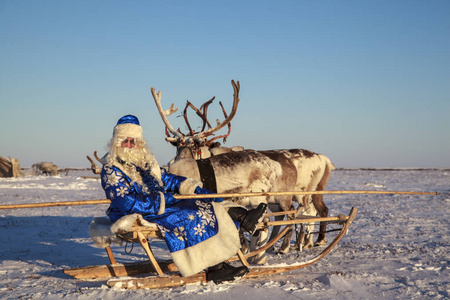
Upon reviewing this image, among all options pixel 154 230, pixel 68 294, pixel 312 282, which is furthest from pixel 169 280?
pixel 312 282

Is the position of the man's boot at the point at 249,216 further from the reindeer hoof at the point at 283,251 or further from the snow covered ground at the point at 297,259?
the reindeer hoof at the point at 283,251

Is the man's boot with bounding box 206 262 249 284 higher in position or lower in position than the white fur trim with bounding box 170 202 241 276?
lower

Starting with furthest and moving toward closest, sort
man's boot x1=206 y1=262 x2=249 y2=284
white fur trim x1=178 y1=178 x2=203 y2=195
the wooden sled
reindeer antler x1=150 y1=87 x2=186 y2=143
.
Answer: reindeer antler x1=150 y1=87 x2=186 y2=143 → white fur trim x1=178 y1=178 x2=203 y2=195 → man's boot x1=206 y1=262 x2=249 y2=284 → the wooden sled

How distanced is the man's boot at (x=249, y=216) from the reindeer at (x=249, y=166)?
4.86 feet

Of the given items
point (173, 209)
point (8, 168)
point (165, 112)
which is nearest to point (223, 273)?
point (173, 209)

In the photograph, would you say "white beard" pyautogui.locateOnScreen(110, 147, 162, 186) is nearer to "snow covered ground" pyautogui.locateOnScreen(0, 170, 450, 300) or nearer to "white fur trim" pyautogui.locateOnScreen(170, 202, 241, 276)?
"white fur trim" pyautogui.locateOnScreen(170, 202, 241, 276)

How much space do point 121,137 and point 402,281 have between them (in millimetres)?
3752

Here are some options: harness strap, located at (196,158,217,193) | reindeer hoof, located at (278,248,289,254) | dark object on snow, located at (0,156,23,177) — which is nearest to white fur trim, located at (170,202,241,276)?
harness strap, located at (196,158,217,193)

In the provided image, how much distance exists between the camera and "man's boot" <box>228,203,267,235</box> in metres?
5.09

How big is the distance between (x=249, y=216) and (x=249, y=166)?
1910 mm

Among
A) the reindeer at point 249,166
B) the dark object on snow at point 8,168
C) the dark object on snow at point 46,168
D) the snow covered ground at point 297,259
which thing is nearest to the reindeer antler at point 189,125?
the reindeer at point 249,166

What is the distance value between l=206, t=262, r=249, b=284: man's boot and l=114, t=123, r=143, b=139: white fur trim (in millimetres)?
1831

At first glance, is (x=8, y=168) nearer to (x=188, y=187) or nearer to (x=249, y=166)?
(x=249, y=166)

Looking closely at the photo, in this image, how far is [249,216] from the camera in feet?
16.8
